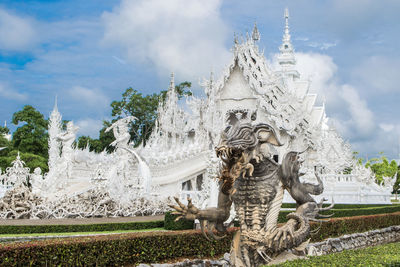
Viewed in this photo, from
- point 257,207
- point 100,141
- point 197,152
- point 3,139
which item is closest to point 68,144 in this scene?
point 197,152

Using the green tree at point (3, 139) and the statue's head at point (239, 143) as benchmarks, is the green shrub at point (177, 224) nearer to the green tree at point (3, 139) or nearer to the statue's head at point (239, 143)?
the statue's head at point (239, 143)

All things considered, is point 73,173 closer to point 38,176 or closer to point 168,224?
point 38,176

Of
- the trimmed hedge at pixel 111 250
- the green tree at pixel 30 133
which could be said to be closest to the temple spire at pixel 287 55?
the green tree at pixel 30 133

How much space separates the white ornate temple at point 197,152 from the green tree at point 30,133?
6.27m

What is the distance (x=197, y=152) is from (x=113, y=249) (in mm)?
17291

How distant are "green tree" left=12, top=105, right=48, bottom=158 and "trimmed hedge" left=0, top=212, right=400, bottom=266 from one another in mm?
24712

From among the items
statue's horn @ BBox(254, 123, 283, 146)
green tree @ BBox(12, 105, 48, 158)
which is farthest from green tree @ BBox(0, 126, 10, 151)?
statue's horn @ BBox(254, 123, 283, 146)

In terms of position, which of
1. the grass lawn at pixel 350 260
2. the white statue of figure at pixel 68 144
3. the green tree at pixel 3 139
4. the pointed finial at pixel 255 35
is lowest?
the grass lawn at pixel 350 260

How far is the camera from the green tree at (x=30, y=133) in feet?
96.1

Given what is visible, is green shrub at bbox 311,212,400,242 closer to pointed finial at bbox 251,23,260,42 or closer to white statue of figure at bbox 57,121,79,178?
white statue of figure at bbox 57,121,79,178

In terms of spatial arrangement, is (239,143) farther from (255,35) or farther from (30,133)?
(30,133)

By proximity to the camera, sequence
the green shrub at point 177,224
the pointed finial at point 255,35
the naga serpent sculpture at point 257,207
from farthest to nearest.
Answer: the pointed finial at point 255,35 → the green shrub at point 177,224 → the naga serpent sculpture at point 257,207

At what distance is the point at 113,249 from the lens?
20.9ft

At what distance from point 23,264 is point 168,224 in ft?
15.5
